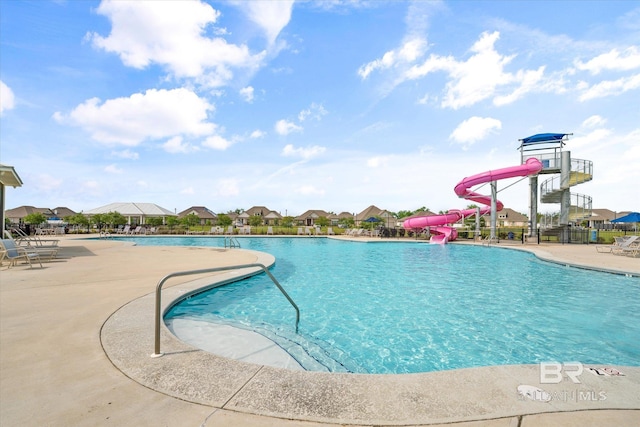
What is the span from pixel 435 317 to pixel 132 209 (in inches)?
1835

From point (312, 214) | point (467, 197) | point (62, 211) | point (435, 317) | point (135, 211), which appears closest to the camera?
point (435, 317)

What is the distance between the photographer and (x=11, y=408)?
2.11 m

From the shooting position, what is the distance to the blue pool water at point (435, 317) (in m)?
4.22

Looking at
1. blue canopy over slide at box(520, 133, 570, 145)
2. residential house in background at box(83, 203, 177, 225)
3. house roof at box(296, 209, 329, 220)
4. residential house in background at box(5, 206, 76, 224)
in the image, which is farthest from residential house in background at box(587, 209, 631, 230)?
residential house in background at box(5, 206, 76, 224)

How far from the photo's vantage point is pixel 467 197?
22.5m

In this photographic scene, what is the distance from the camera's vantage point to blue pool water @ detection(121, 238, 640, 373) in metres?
4.22

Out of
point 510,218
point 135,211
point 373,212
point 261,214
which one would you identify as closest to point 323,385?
point 135,211

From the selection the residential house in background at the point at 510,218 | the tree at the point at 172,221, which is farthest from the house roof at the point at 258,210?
the residential house in background at the point at 510,218

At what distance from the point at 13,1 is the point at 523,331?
1225 centimetres

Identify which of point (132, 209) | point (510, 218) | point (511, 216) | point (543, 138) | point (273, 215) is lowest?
point (132, 209)

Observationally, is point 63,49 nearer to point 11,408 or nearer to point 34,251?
point 34,251

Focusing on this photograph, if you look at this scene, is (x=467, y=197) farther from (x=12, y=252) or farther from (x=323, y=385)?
(x=12, y=252)

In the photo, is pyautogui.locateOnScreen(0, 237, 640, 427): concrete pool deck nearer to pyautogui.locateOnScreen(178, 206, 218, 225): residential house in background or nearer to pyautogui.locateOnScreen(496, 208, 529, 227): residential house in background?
pyautogui.locateOnScreen(178, 206, 218, 225): residential house in background

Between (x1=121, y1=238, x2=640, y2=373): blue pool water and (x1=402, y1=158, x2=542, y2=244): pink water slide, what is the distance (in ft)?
39.4
